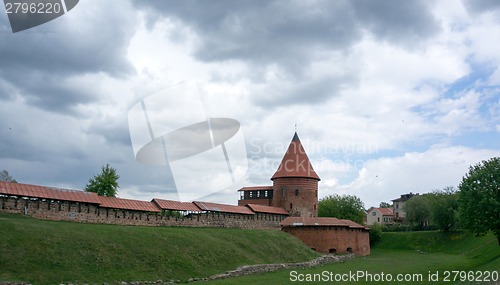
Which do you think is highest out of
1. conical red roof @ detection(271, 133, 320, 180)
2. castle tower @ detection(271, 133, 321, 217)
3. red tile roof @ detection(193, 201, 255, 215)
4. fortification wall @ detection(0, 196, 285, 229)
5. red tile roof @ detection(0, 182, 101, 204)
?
conical red roof @ detection(271, 133, 320, 180)

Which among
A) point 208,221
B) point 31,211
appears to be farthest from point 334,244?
point 31,211

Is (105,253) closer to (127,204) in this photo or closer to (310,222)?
(127,204)

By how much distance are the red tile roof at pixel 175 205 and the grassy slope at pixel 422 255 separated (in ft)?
30.8

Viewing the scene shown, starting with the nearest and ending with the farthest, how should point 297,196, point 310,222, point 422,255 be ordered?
point 310,222 → point 422,255 → point 297,196

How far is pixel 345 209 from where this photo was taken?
204 ft

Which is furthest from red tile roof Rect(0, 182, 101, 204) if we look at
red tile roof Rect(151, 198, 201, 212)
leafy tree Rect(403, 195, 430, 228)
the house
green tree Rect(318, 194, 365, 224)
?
the house

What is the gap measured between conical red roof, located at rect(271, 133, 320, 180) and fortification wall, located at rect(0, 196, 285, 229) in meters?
11.6

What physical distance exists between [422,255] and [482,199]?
18363 mm

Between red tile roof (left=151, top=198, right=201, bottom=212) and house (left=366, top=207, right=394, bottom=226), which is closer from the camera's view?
red tile roof (left=151, top=198, right=201, bottom=212)

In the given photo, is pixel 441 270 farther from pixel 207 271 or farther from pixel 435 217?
pixel 435 217

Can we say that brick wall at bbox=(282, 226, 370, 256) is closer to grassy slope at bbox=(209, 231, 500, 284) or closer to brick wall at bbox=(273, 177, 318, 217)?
grassy slope at bbox=(209, 231, 500, 284)

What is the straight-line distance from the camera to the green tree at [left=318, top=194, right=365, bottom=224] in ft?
203

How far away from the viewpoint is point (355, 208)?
62.6m

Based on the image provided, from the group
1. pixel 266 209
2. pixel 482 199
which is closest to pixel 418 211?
pixel 266 209
